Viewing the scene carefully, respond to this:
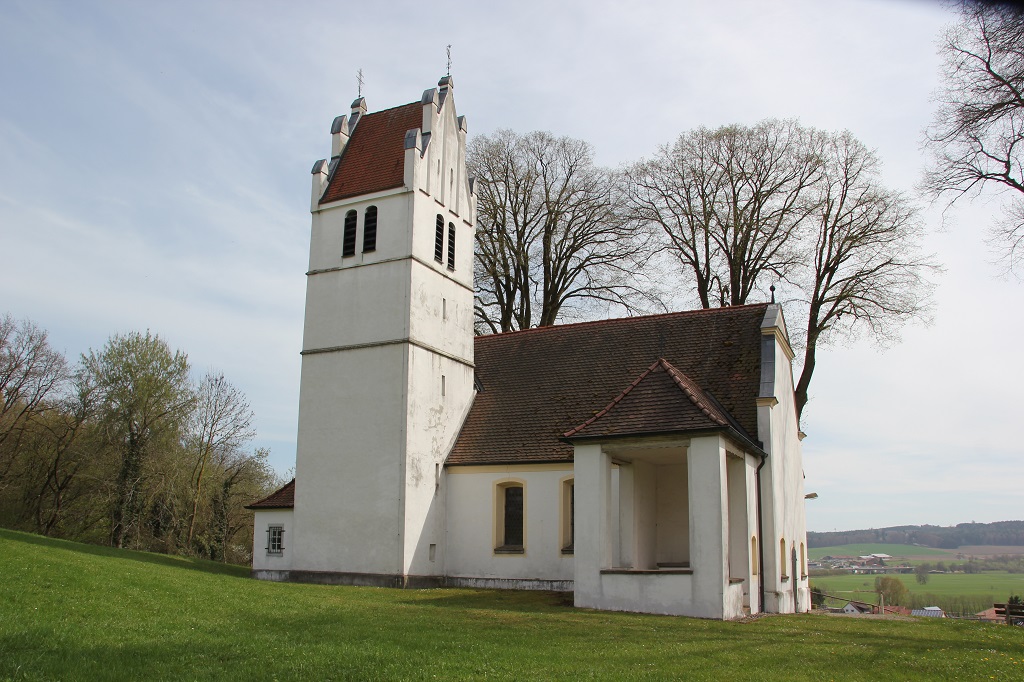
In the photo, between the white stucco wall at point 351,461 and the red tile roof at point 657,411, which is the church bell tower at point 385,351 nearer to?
the white stucco wall at point 351,461

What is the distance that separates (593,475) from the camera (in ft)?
60.1

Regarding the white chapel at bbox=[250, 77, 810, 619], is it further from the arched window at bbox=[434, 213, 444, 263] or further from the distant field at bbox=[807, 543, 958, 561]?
the distant field at bbox=[807, 543, 958, 561]

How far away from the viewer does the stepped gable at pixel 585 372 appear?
22.5 meters

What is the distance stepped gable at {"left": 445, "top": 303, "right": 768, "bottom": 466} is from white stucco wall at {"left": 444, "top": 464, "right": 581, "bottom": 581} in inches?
17.5

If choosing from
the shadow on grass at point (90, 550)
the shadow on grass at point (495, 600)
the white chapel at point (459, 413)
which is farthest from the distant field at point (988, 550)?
the shadow on grass at point (90, 550)

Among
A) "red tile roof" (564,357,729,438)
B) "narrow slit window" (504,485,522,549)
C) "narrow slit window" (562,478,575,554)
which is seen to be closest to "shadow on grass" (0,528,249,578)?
"narrow slit window" (504,485,522,549)

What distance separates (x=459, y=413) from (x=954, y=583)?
129 feet

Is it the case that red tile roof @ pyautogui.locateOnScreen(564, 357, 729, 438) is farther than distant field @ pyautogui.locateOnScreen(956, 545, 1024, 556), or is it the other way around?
distant field @ pyautogui.locateOnScreen(956, 545, 1024, 556)

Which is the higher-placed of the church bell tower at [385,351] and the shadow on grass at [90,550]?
the church bell tower at [385,351]

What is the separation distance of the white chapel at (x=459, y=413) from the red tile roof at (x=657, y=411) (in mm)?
73

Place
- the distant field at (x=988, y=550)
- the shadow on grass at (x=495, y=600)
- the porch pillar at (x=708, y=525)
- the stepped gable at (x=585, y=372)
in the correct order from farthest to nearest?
1. the distant field at (x=988, y=550)
2. the stepped gable at (x=585, y=372)
3. the shadow on grass at (x=495, y=600)
4. the porch pillar at (x=708, y=525)

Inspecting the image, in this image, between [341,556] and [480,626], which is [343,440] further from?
[480,626]

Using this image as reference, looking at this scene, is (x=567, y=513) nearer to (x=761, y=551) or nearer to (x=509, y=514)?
(x=509, y=514)

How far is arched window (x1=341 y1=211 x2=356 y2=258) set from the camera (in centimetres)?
2512
